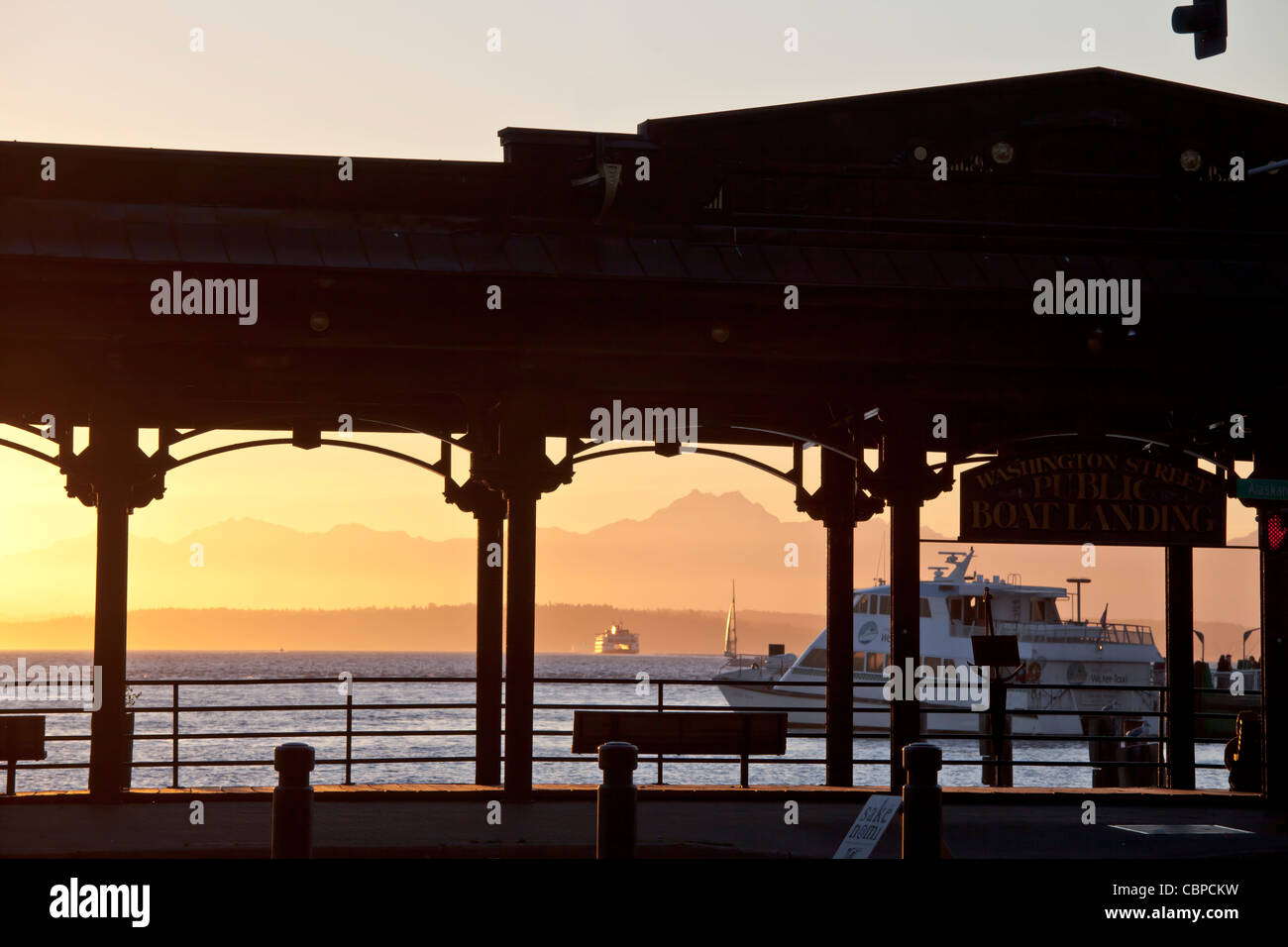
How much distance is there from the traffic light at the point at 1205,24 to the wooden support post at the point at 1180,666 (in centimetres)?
802

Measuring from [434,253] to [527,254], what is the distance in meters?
0.79

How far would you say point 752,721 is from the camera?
16.5 metres

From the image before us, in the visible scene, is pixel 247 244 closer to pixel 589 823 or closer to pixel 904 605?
pixel 589 823

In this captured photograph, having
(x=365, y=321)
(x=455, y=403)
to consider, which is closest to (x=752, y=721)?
(x=455, y=403)

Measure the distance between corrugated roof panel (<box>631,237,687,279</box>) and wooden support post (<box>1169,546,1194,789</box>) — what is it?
304 inches

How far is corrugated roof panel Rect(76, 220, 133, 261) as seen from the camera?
12758 millimetres

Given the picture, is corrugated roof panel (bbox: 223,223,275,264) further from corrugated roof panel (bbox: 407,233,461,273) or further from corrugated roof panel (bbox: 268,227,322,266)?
corrugated roof panel (bbox: 407,233,461,273)

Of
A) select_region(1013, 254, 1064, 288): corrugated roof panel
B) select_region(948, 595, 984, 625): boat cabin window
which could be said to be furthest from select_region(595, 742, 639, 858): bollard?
select_region(948, 595, 984, 625): boat cabin window

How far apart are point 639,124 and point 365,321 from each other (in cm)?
331

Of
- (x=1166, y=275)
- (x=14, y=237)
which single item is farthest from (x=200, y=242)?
(x=1166, y=275)

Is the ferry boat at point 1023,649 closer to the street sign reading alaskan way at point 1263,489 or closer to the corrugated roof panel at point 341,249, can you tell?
the street sign reading alaskan way at point 1263,489

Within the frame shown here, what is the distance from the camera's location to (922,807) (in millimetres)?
10266

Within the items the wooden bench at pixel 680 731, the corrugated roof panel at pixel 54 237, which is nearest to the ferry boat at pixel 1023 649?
the wooden bench at pixel 680 731

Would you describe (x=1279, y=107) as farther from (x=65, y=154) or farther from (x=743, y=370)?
(x=65, y=154)
